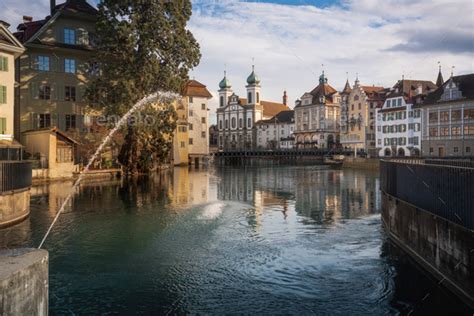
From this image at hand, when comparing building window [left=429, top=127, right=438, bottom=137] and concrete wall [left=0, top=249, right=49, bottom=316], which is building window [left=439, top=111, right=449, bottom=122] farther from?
concrete wall [left=0, top=249, right=49, bottom=316]

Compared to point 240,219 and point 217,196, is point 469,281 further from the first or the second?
point 217,196

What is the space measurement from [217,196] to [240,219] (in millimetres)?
11388

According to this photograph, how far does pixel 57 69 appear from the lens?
55875 mm

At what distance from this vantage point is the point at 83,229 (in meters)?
21.3

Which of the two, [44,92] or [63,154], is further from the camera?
[44,92]

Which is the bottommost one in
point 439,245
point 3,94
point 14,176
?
point 439,245

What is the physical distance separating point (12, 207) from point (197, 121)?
7756cm

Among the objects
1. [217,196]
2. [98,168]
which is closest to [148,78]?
[98,168]

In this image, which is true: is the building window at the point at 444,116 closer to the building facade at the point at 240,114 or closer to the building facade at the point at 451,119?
the building facade at the point at 451,119

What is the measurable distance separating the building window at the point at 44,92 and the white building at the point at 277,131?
110 meters

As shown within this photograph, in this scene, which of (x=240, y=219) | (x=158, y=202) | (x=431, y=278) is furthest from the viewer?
(x=158, y=202)

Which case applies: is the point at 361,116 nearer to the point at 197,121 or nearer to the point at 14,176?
the point at 197,121

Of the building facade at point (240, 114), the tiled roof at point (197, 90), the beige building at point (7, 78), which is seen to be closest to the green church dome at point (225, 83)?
the building facade at point (240, 114)

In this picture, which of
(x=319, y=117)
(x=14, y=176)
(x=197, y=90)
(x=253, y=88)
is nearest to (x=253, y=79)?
(x=253, y=88)
